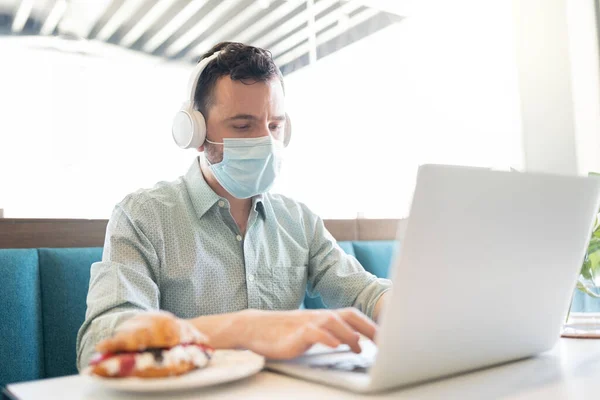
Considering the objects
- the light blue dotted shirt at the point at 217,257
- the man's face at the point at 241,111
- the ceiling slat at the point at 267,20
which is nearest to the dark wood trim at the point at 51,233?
the light blue dotted shirt at the point at 217,257

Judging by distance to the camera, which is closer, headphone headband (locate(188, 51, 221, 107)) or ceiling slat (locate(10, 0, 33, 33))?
headphone headband (locate(188, 51, 221, 107))

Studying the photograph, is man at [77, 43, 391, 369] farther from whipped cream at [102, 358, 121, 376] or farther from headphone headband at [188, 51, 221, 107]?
whipped cream at [102, 358, 121, 376]

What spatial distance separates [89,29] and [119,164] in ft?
1.65

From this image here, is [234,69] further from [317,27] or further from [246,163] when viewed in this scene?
[317,27]

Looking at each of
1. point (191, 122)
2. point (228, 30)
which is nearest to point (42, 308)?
point (191, 122)

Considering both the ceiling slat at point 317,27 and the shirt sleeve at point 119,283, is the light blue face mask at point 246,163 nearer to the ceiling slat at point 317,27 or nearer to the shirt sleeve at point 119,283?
the shirt sleeve at point 119,283

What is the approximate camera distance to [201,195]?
1319 millimetres

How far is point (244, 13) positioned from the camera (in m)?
2.46

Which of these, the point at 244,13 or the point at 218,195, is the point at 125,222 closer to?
the point at 218,195

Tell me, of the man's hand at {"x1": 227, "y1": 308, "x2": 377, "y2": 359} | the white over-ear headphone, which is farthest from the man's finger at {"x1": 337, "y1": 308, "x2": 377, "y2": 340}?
the white over-ear headphone

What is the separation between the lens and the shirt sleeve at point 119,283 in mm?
851

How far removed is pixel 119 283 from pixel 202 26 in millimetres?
1673

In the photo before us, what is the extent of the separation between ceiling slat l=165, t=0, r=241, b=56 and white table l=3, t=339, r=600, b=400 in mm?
1847

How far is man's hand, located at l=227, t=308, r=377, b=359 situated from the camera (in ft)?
2.17
